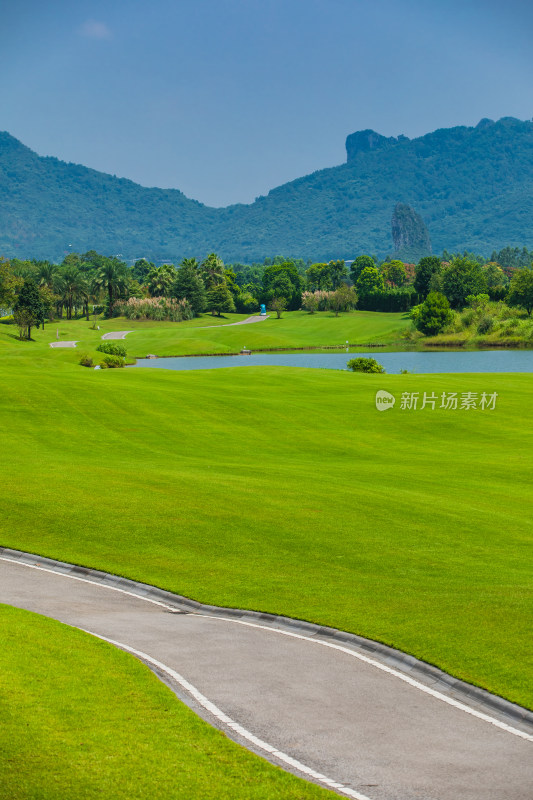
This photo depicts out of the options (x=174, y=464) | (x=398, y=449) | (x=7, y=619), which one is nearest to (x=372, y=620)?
(x=7, y=619)

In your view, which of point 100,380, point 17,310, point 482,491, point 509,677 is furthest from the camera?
point 17,310

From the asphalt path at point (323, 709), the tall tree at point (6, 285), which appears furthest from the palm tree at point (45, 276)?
the asphalt path at point (323, 709)

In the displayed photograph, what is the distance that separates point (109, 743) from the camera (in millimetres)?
10578

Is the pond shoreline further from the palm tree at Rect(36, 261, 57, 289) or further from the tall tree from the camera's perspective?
the palm tree at Rect(36, 261, 57, 289)

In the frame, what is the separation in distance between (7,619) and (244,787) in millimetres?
8619

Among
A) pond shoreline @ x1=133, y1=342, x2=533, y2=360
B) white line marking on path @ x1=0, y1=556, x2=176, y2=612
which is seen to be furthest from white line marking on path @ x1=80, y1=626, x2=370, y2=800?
pond shoreline @ x1=133, y1=342, x2=533, y2=360

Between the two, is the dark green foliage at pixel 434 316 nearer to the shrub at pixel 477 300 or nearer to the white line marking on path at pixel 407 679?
the shrub at pixel 477 300

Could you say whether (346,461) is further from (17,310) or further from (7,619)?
(17,310)

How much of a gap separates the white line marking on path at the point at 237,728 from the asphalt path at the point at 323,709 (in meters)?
0.02

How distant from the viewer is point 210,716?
12.4m

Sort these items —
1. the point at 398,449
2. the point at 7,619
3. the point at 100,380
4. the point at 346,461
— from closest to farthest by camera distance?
the point at 7,619 → the point at 346,461 → the point at 398,449 → the point at 100,380

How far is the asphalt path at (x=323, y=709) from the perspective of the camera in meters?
10.6

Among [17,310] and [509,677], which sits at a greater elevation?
[17,310]

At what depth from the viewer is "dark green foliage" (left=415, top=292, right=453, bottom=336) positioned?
170000mm
